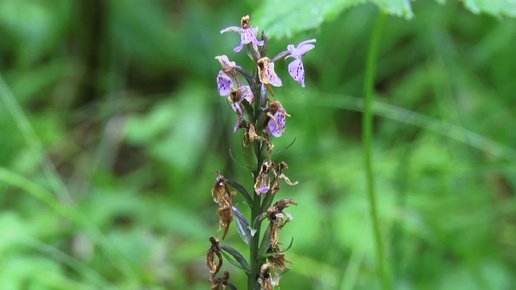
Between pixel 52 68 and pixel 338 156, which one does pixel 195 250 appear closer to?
pixel 338 156

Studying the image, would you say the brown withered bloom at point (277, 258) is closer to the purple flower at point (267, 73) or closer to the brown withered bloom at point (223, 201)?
the brown withered bloom at point (223, 201)

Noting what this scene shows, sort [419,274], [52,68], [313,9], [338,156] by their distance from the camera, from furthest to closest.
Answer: [52,68] < [338,156] < [419,274] < [313,9]

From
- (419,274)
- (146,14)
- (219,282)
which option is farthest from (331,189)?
(219,282)

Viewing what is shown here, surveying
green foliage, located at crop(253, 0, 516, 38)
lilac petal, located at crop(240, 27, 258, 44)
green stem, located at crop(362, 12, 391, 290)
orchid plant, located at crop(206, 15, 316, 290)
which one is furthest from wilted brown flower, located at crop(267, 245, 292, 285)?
green stem, located at crop(362, 12, 391, 290)

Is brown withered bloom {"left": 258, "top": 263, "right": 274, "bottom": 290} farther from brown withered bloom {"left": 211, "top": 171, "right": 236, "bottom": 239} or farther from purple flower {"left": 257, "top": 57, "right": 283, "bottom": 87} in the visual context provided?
purple flower {"left": 257, "top": 57, "right": 283, "bottom": 87}

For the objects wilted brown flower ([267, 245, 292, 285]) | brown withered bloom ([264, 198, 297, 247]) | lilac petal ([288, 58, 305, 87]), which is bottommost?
wilted brown flower ([267, 245, 292, 285])

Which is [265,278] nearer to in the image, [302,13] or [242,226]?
[242,226]

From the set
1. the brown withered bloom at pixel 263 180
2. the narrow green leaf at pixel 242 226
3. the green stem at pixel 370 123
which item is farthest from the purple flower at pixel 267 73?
the green stem at pixel 370 123
